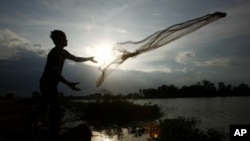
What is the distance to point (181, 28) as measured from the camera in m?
5.78

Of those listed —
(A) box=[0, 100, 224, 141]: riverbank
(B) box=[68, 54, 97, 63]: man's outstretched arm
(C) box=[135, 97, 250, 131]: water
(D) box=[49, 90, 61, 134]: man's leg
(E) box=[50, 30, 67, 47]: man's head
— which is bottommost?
(C) box=[135, 97, 250, 131]: water

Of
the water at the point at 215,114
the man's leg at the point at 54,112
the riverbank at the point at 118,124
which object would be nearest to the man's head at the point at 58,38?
the man's leg at the point at 54,112

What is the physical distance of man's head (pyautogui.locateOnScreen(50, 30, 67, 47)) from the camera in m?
6.32

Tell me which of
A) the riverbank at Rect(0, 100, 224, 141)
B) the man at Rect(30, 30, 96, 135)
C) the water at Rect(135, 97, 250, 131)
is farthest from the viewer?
the water at Rect(135, 97, 250, 131)

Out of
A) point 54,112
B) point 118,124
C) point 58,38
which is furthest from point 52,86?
point 118,124

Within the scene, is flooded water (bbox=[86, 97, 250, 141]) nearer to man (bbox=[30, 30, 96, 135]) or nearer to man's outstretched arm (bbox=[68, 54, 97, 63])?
man's outstretched arm (bbox=[68, 54, 97, 63])

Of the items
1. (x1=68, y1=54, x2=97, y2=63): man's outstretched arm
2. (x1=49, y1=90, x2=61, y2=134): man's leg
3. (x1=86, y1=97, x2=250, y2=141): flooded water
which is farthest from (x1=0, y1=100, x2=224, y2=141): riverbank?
(x1=68, y1=54, x2=97, y2=63): man's outstretched arm

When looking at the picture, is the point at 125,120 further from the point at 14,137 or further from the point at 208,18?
the point at 208,18

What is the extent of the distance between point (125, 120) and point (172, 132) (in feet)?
31.9

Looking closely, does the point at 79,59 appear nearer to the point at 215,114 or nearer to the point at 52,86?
the point at 52,86

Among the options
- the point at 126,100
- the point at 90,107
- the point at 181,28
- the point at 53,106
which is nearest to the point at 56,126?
the point at 53,106

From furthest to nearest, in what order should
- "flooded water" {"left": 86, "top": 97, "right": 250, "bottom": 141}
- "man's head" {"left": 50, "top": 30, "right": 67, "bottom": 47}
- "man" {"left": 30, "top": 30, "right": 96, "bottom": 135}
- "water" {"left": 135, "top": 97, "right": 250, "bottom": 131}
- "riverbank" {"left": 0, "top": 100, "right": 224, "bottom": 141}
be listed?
"water" {"left": 135, "top": 97, "right": 250, "bottom": 131}, "flooded water" {"left": 86, "top": 97, "right": 250, "bottom": 141}, "riverbank" {"left": 0, "top": 100, "right": 224, "bottom": 141}, "man's head" {"left": 50, "top": 30, "right": 67, "bottom": 47}, "man" {"left": 30, "top": 30, "right": 96, "bottom": 135}

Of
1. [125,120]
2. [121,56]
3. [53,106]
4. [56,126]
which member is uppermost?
[121,56]

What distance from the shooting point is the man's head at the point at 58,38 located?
249 inches
